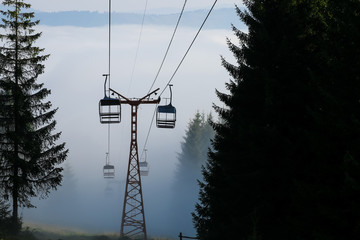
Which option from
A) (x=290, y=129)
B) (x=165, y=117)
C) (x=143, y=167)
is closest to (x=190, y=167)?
(x=143, y=167)

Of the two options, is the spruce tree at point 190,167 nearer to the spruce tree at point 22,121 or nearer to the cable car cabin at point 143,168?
the cable car cabin at point 143,168

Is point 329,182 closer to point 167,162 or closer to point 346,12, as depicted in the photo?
point 346,12

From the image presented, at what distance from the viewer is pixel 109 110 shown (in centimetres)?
2539

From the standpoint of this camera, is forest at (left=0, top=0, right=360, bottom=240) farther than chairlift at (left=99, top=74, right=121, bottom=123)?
No

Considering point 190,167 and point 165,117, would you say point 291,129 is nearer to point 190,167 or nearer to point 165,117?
point 165,117

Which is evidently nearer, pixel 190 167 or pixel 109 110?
pixel 109 110

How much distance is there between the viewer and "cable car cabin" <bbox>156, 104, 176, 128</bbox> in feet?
84.4

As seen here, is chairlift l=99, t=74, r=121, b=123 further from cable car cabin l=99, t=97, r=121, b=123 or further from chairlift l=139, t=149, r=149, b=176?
chairlift l=139, t=149, r=149, b=176

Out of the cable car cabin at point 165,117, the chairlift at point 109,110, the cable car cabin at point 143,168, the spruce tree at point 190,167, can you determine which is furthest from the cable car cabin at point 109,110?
the spruce tree at point 190,167

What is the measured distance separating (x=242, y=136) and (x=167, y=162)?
135295 millimetres

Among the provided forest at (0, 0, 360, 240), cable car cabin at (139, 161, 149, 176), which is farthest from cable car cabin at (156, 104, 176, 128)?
cable car cabin at (139, 161, 149, 176)

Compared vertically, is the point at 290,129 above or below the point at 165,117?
below

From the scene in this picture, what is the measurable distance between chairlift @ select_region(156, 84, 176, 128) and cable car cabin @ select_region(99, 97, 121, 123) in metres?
2.34

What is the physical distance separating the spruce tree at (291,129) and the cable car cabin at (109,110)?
8806 mm
